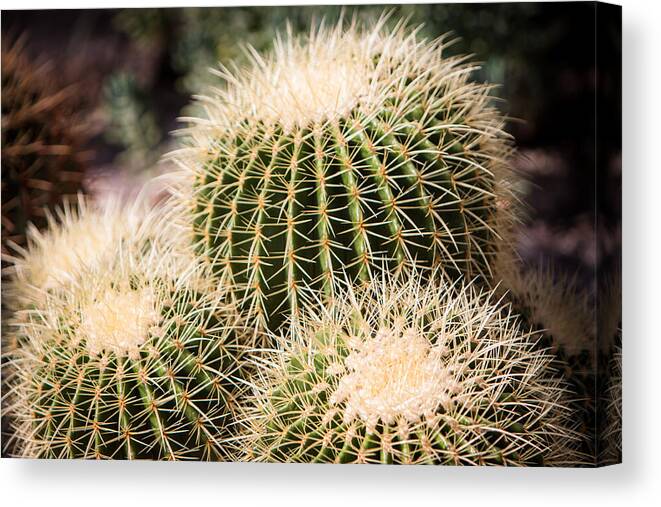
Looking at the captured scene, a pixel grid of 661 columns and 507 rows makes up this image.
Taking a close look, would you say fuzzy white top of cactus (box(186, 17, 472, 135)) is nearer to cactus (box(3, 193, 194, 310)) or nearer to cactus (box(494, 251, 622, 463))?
cactus (box(3, 193, 194, 310))

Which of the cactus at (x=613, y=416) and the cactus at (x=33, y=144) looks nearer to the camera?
the cactus at (x=613, y=416)

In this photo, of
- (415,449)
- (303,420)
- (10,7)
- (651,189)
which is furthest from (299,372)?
(10,7)

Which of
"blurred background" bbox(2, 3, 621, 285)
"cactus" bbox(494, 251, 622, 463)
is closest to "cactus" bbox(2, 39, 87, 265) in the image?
"blurred background" bbox(2, 3, 621, 285)

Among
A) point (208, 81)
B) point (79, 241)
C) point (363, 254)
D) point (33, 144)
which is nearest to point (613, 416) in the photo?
point (363, 254)

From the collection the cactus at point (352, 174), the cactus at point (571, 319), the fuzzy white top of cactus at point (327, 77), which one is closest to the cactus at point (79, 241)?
the cactus at point (352, 174)

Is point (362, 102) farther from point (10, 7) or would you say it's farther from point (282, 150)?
point (10, 7)

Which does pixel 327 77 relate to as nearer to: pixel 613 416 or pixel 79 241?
pixel 79 241

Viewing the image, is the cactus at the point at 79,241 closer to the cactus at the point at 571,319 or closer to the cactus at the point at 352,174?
the cactus at the point at 352,174

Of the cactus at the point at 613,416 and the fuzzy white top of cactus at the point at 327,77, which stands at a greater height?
the fuzzy white top of cactus at the point at 327,77
